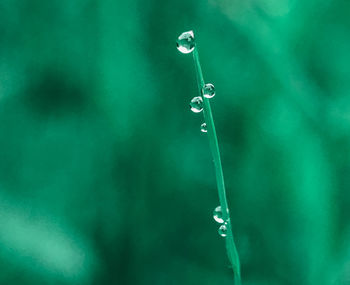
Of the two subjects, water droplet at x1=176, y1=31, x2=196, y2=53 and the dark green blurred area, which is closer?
water droplet at x1=176, y1=31, x2=196, y2=53

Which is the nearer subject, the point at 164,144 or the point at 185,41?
the point at 185,41

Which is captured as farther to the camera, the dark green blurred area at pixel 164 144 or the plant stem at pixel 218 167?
the dark green blurred area at pixel 164 144

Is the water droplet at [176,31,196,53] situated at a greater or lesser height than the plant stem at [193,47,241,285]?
greater

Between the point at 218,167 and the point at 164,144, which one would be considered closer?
the point at 218,167

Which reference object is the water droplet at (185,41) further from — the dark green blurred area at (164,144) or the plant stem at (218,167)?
the dark green blurred area at (164,144)

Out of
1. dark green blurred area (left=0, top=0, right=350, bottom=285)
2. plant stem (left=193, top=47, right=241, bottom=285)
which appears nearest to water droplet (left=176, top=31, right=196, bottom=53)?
plant stem (left=193, top=47, right=241, bottom=285)

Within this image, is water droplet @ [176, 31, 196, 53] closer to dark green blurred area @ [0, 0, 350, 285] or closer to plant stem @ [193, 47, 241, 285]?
plant stem @ [193, 47, 241, 285]

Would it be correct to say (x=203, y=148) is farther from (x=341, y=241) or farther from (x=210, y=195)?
(x=341, y=241)

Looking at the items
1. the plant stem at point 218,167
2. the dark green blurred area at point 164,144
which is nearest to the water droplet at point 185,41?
the plant stem at point 218,167

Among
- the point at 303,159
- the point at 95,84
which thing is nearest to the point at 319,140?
the point at 303,159
